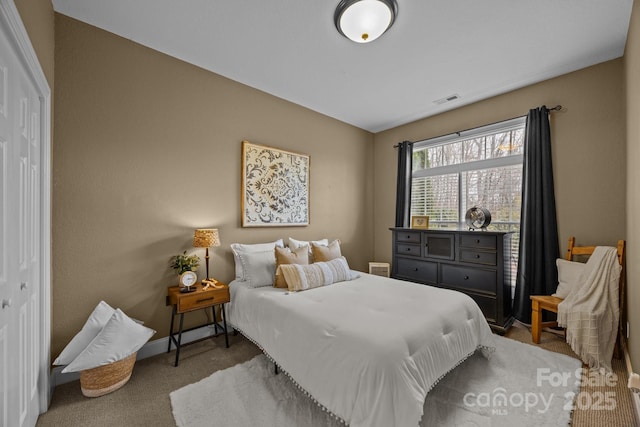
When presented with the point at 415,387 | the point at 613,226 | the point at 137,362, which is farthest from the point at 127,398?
the point at 613,226

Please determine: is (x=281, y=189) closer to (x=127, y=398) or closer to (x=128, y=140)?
(x=128, y=140)

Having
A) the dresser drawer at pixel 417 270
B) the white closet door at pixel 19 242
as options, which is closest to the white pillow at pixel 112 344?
the white closet door at pixel 19 242

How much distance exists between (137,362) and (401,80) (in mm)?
3847

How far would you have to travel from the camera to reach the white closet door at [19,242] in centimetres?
122

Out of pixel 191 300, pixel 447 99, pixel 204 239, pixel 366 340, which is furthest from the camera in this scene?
pixel 447 99

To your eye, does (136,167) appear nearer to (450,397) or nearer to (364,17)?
(364,17)

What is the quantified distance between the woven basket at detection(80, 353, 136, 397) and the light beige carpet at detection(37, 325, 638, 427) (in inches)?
1.7

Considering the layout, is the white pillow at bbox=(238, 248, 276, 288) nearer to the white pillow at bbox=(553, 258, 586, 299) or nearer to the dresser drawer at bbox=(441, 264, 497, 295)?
the dresser drawer at bbox=(441, 264, 497, 295)

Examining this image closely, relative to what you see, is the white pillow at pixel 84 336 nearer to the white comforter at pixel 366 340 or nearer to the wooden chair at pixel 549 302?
the white comforter at pixel 366 340

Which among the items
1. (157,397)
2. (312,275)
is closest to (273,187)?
(312,275)

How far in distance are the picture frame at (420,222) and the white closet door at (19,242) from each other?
3907mm

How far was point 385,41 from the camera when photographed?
7.82ft

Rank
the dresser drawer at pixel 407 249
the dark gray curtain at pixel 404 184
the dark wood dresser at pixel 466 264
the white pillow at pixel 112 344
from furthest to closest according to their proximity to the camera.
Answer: the dark gray curtain at pixel 404 184, the dresser drawer at pixel 407 249, the dark wood dresser at pixel 466 264, the white pillow at pixel 112 344

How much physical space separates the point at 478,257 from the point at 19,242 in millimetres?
3844
